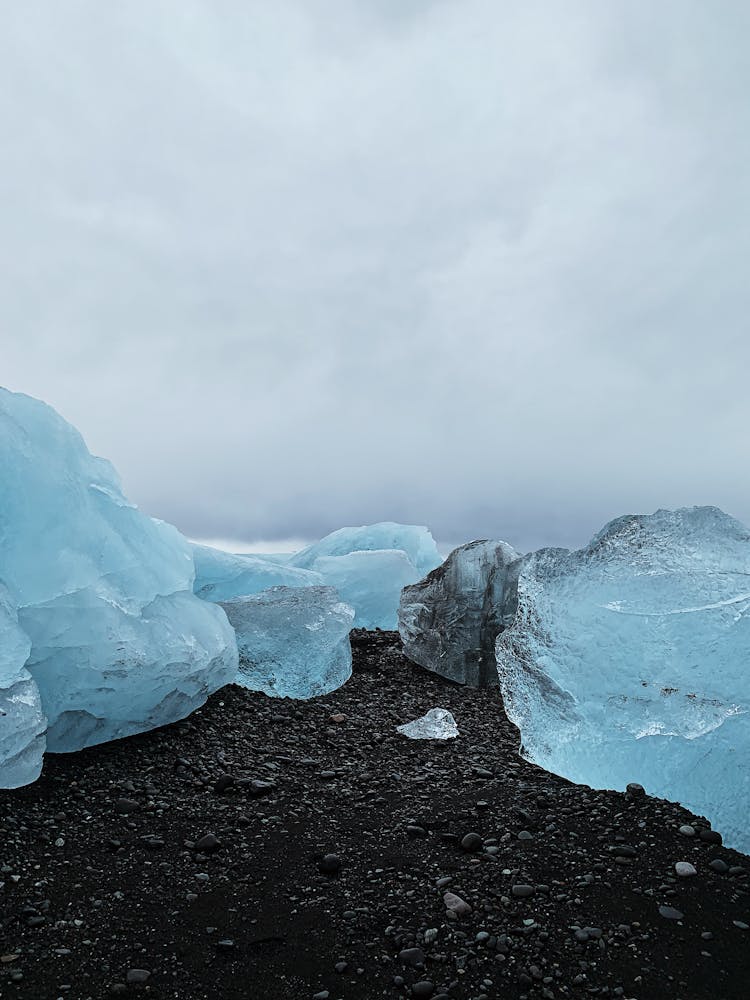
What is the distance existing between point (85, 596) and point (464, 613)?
16.9 feet

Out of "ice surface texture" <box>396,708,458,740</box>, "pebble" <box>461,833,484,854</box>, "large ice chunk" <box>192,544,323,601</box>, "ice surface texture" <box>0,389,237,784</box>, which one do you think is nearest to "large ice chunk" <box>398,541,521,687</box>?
"ice surface texture" <box>396,708,458,740</box>

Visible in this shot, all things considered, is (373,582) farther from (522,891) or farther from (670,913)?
(670,913)

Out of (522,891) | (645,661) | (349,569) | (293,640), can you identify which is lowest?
(522,891)

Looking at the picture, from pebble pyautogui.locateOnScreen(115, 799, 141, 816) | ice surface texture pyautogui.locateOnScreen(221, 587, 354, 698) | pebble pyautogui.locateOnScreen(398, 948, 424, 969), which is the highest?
ice surface texture pyautogui.locateOnScreen(221, 587, 354, 698)

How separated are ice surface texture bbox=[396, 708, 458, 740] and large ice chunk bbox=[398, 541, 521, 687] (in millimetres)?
1800

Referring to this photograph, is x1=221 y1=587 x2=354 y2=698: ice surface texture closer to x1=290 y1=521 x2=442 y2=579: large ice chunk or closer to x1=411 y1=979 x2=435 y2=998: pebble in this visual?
x1=411 y1=979 x2=435 y2=998: pebble

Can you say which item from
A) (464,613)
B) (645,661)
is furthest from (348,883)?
(464,613)

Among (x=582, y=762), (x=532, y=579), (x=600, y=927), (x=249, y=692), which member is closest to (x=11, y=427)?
(x=249, y=692)

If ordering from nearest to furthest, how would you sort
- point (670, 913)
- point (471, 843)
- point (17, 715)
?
point (670, 913) < point (471, 843) < point (17, 715)

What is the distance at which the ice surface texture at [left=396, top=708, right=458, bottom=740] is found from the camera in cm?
755

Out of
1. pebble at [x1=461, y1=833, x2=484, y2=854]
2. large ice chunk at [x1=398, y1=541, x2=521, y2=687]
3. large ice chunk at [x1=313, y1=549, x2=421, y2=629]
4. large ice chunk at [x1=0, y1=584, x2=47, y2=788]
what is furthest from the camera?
large ice chunk at [x1=313, y1=549, x2=421, y2=629]

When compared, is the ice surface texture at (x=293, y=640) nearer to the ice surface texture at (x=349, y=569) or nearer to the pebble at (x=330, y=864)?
the ice surface texture at (x=349, y=569)

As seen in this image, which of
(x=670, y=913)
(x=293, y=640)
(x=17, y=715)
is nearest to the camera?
(x=670, y=913)

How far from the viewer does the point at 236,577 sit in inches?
467
